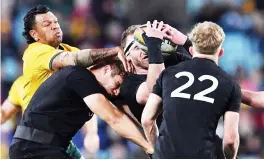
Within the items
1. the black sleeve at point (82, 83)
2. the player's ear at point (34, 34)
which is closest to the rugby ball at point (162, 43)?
the black sleeve at point (82, 83)

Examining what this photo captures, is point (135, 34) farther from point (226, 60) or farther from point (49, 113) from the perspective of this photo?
point (226, 60)

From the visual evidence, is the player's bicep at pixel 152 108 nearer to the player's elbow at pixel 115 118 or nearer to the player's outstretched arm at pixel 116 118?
the player's outstretched arm at pixel 116 118

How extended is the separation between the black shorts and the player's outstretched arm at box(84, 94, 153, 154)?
18.3 inches

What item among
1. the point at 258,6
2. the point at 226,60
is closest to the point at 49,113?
the point at 226,60

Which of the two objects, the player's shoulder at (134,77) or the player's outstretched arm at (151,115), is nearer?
the player's outstretched arm at (151,115)

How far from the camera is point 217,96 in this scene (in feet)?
17.7

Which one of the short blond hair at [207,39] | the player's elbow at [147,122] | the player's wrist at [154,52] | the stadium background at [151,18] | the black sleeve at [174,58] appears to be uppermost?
the short blond hair at [207,39]

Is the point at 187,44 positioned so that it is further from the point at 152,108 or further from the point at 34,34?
the point at 34,34

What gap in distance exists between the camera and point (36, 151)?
6.37 metres

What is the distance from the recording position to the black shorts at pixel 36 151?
250 inches

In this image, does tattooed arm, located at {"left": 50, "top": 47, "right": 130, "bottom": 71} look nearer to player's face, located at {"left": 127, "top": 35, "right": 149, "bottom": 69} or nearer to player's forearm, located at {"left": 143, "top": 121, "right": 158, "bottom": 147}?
player's face, located at {"left": 127, "top": 35, "right": 149, "bottom": 69}

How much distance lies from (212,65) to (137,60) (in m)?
1.02

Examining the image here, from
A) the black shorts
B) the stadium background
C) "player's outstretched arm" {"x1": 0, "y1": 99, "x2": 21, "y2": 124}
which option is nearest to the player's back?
the black shorts

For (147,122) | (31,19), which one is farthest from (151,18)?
(147,122)
